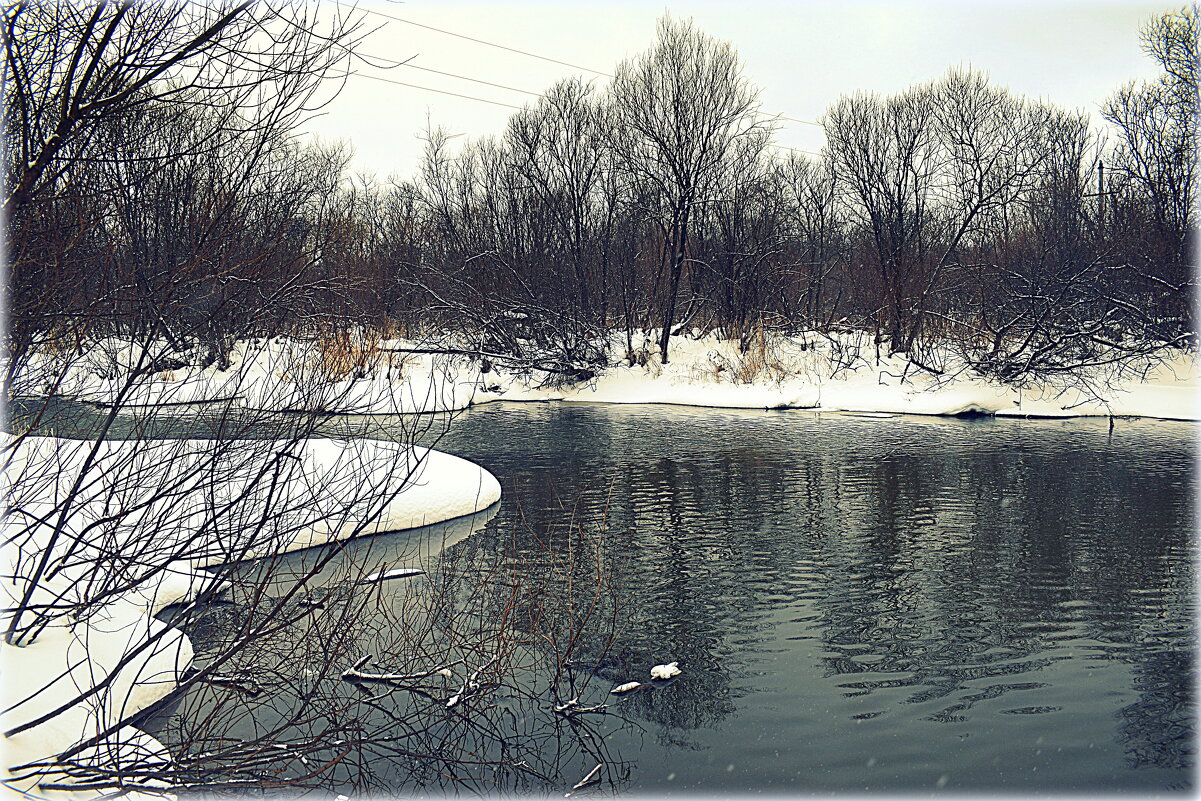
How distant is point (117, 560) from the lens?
514 centimetres

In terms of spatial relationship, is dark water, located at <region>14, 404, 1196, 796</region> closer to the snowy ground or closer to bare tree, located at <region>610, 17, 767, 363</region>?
the snowy ground

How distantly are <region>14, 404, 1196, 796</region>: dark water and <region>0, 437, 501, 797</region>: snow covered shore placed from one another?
655 millimetres

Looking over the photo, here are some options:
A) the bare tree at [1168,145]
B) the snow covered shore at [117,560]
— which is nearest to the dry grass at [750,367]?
the bare tree at [1168,145]

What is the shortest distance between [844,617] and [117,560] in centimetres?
607

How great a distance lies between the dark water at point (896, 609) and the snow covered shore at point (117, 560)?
262cm

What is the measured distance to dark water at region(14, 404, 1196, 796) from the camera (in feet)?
19.9

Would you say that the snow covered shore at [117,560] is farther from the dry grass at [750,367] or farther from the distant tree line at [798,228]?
the dry grass at [750,367]

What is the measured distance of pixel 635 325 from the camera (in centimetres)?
3369

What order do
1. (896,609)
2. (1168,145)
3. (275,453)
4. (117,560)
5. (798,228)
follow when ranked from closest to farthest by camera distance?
1. (275,453)
2. (117,560)
3. (896,609)
4. (1168,145)
5. (798,228)

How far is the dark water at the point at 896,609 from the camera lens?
20.1ft

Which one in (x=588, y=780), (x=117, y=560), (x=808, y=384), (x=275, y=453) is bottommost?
(x=588, y=780)

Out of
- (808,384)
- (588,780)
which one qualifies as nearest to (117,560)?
(588,780)

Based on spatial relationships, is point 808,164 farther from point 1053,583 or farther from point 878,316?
→ point 1053,583

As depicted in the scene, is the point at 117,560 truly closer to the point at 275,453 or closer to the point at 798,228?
the point at 275,453
